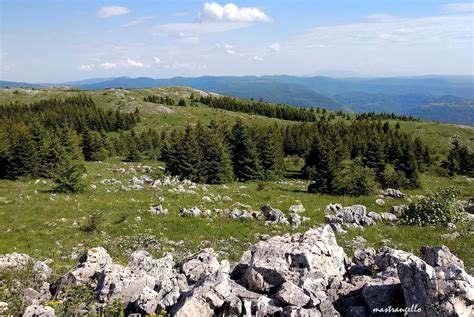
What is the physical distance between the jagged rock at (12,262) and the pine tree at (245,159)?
33619mm

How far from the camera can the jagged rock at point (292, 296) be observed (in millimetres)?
8656

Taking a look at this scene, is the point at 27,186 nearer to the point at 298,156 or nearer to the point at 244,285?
the point at 244,285

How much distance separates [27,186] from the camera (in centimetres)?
3325

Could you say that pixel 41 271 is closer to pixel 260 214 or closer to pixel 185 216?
pixel 185 216

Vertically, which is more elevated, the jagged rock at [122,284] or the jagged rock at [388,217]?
the jagged rock at [122,284]

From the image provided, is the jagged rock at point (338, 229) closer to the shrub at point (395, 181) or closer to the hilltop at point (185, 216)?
the hilltop at point (185, 216)

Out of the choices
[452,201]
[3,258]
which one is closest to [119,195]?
[3,258]

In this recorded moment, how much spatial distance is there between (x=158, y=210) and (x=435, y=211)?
56.6ft

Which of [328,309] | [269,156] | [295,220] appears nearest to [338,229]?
[295,220]

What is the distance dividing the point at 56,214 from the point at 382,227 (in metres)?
20.3

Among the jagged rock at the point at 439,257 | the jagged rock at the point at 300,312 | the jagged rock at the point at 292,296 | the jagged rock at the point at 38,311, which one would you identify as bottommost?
the jagged rock at the point at 38,311

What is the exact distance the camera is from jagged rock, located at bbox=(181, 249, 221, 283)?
1180cm

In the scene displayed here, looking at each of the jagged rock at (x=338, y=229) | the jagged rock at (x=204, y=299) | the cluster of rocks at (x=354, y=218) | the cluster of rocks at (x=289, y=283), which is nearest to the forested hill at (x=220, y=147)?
the cluster of rocks at (x=354, y=218)

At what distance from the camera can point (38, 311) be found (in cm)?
864
